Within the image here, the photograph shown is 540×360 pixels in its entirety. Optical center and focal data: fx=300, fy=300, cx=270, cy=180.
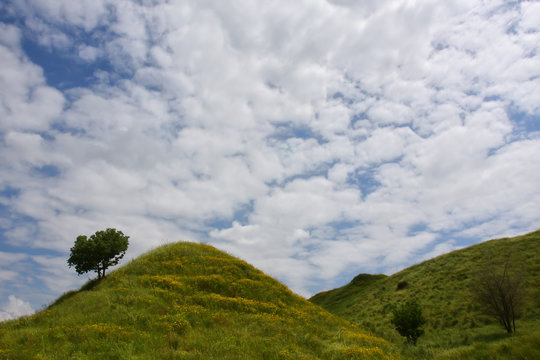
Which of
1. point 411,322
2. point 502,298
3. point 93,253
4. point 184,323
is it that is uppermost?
point 93,253

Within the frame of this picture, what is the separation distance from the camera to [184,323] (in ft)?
64.5

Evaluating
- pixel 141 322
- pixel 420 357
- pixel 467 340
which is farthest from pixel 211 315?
pixel 467 340

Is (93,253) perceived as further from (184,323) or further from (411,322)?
(411,322)

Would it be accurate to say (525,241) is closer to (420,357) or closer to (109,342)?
(420,357)

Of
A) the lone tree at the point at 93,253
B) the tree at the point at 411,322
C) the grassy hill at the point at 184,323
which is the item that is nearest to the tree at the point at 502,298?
the tree at the point at 411,322

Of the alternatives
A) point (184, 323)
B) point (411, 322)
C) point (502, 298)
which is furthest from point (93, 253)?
point (502, 298)

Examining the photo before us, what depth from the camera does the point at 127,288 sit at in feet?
84.3

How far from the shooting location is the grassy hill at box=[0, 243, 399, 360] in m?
15.8

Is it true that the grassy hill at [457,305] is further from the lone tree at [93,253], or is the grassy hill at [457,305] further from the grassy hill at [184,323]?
the lone tree at [93,253]

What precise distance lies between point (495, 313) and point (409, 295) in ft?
66.1

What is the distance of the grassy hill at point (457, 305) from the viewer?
2331 centimetres

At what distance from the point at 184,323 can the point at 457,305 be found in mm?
37314

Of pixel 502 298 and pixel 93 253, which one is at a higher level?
pixel 93 253

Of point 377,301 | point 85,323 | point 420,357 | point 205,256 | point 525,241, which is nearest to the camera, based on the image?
point 85,323
